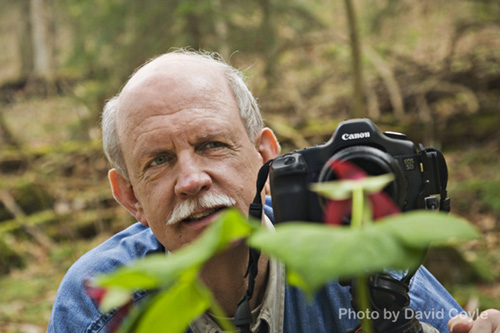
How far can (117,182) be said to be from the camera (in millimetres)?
1605

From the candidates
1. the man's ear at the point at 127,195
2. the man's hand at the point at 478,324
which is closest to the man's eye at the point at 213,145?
the man's ear at the point at 127,195

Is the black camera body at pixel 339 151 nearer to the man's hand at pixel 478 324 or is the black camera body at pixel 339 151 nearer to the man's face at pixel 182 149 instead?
the man's hand at pixel 478 324

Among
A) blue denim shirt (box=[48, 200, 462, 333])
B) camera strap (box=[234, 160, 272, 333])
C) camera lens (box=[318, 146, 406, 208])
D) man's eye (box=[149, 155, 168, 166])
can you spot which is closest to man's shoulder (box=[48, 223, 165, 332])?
blue denim shirt (box=[48, 200, 462, 333])

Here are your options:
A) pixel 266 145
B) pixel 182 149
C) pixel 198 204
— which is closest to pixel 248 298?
pixel 198 204

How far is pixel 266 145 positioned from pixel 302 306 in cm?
48

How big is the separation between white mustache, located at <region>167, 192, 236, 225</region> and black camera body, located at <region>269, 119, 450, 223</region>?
0.27 m

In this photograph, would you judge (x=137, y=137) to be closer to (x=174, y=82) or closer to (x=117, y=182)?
(x=174, y=82)

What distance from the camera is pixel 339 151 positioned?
81 cm

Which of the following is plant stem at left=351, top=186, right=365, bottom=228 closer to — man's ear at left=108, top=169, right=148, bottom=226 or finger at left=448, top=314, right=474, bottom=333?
finger at left=448, top=314, right=474, bottom=333

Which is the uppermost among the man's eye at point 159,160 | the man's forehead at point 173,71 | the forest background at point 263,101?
the man's forehead at point 173,71

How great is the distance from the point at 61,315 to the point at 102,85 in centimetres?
438

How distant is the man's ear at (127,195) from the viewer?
1569mm

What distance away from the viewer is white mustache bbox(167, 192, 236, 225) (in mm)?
1226

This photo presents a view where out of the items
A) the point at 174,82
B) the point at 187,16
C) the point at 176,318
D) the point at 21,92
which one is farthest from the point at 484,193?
the point at 21,92
